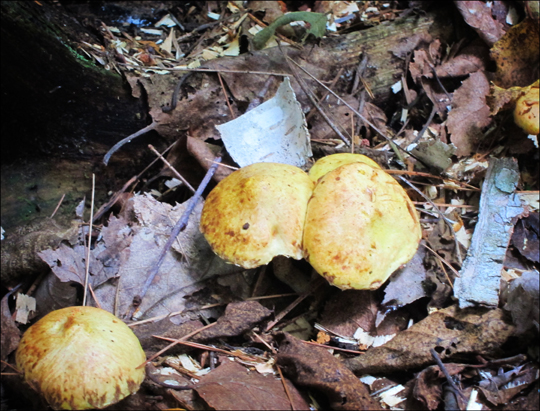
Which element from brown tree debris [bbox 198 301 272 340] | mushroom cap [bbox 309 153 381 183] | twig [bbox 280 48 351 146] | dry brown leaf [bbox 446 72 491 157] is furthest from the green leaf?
brown tree debris [bbox 198 301 272 340]

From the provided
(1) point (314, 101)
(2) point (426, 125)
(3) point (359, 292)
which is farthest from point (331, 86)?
(3) point (359, 292)

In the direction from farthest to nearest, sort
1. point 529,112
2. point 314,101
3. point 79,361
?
1. point 314,101
2. point 529,112
3. point 79,361

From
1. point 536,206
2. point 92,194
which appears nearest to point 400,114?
point 536,206

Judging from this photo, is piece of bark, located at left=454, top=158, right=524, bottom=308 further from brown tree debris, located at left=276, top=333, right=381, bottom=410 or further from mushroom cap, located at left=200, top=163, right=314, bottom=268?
mushroom cap, located at left=200, top=163, right=314, bottom=268

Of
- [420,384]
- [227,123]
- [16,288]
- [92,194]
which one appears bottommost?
[420,384]

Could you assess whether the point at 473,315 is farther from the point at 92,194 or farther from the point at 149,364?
the point at 92,194

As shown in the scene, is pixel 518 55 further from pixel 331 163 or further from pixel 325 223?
pixel 325 223

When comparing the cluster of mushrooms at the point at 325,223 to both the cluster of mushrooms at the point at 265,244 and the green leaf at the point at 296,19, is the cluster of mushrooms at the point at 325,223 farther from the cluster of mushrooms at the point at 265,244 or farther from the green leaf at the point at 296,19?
the green leaf at the point at 296,19

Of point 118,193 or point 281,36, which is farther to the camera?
point 281,36
